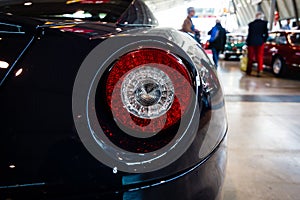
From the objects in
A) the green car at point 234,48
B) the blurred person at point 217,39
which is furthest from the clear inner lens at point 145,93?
the green car at point 234,48

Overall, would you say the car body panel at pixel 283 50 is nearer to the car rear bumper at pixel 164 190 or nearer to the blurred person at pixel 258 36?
the blurred person at pixel 258 36

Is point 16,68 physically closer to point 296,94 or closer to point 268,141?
point 268,141

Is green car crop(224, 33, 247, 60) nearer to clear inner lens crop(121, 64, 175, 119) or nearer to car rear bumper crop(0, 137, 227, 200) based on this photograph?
car rear bumper crop(0, 137, 227, 200)

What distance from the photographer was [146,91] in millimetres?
781

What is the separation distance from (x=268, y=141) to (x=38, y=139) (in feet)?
8.54

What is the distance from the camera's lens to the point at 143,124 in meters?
0.77

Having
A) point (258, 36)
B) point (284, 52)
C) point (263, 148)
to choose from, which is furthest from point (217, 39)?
point (263, 148)

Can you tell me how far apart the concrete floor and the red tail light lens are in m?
1.31

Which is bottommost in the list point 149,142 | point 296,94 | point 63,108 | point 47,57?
point 296,94

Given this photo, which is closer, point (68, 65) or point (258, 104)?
point (68, 65)

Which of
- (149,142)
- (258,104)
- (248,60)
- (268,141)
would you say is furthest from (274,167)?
(248,60)

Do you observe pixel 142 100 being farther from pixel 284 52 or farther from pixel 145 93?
pixel 284 52

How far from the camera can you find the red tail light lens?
0.77m

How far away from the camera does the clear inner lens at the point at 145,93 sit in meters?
0.78
